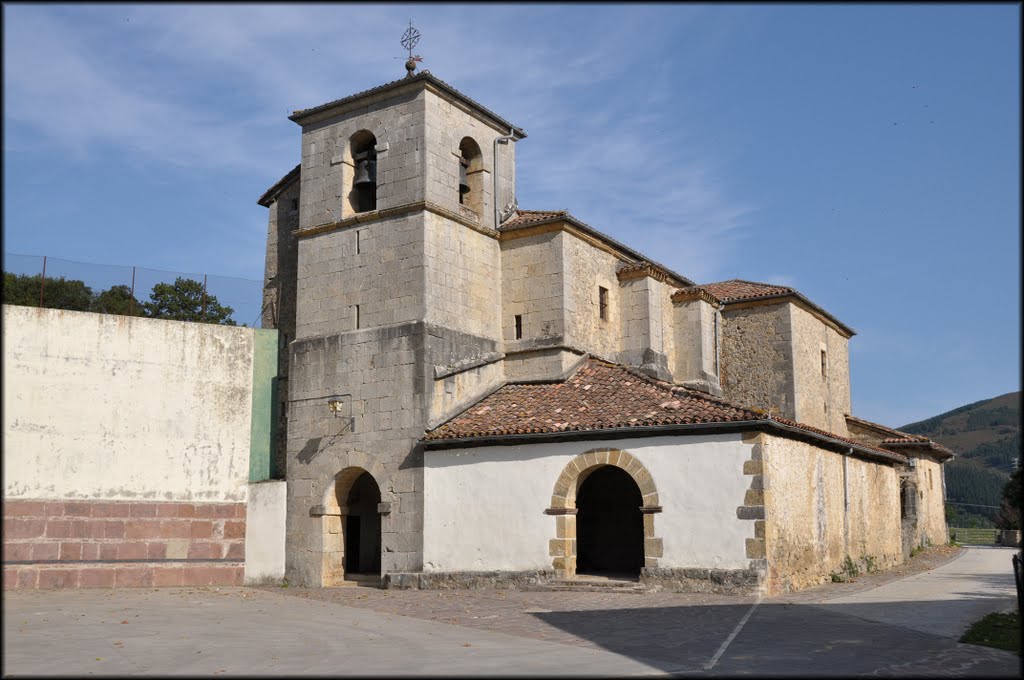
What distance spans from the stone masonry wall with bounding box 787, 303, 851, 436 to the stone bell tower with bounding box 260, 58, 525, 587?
29.0 ft

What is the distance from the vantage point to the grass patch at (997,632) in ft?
35.1

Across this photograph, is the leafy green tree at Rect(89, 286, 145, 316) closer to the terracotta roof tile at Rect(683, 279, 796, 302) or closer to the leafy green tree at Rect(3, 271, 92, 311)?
the leafy green tree at Rect(3, 271, 92, 311)

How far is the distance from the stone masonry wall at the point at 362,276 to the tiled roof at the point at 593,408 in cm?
246

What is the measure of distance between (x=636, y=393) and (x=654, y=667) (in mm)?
8957

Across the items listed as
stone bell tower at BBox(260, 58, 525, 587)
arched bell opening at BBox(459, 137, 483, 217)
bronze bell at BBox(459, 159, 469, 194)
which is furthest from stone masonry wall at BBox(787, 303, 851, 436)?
bronze bell at BBox(459, 159, 469, 194)

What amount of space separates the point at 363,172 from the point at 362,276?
2.38 metres

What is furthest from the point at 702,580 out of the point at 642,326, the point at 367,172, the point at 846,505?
the point at 367,172

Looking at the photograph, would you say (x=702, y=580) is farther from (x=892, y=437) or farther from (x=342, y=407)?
(x=892, y=437)

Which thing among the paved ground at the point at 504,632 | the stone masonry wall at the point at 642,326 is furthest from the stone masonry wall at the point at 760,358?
the paved ground at the point at 504,632

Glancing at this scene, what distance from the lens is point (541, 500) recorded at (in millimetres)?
17609

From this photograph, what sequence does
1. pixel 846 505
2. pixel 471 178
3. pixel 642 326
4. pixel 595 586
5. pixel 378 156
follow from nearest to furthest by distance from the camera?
pixel 595 586 → pixel 846 505 → pixel 378 156 → pixel 471 178 → pixel 642 326

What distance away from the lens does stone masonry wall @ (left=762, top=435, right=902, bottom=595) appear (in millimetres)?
16391

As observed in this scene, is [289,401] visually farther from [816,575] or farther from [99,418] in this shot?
[816,575]

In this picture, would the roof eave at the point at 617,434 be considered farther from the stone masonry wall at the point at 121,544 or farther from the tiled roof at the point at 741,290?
the tiled roof at the point at 741,290
